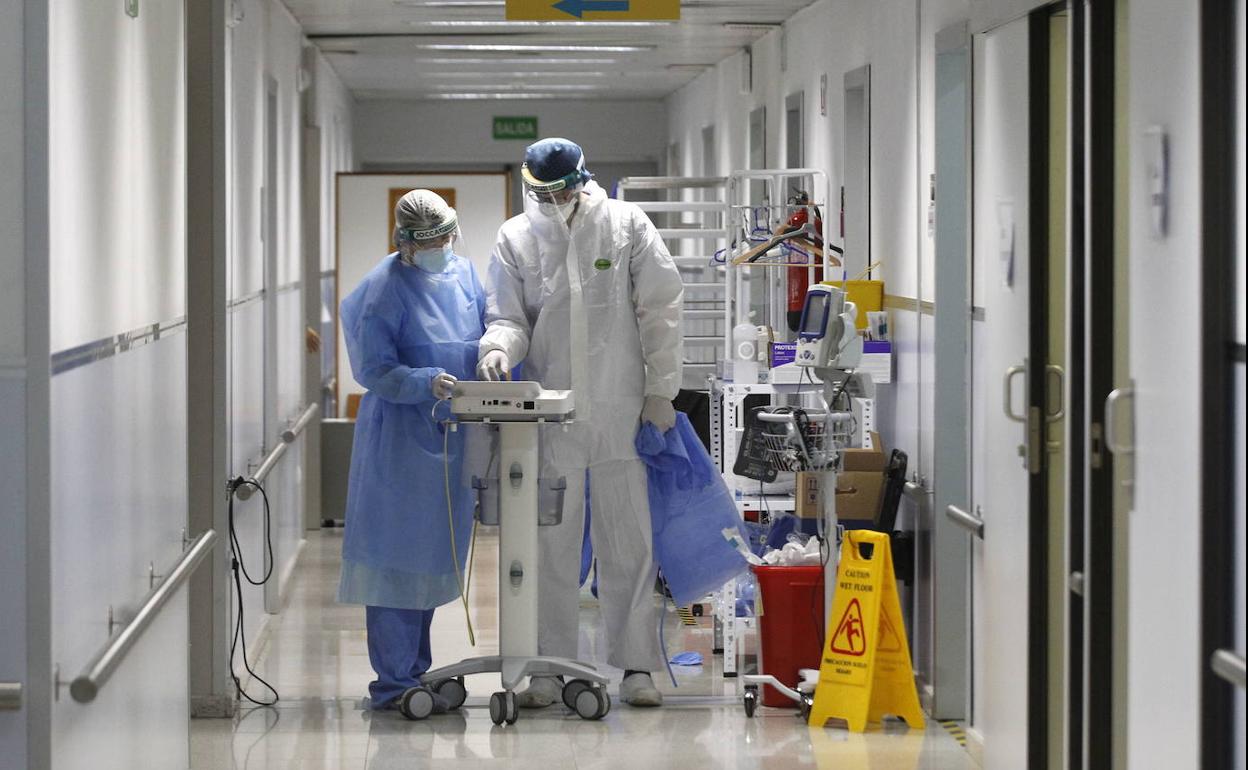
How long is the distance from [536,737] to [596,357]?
122 centimetres

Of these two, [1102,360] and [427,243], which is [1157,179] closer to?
[1102,360]

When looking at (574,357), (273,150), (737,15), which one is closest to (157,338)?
(574,357)

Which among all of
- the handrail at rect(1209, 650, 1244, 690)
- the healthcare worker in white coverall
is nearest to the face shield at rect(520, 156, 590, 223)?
the healthcare worker in white coverall

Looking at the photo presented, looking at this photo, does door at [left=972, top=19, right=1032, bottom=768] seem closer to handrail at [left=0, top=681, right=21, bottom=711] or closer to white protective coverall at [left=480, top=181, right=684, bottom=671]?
white protective coverall at [left=480, top=181, right=684, bottom=671]

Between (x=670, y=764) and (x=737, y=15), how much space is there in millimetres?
4510

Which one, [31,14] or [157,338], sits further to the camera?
[157,338]

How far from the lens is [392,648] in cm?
534

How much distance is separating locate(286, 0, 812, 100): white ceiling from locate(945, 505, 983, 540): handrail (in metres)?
2.51

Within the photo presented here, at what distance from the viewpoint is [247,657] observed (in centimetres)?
620

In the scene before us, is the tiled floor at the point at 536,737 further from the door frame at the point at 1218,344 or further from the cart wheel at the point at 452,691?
the door frame at the point at 1218,344

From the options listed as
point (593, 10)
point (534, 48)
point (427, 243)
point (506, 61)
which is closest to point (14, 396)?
point (427, 243)

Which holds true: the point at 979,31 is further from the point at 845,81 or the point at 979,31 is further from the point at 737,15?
the point at 737,15

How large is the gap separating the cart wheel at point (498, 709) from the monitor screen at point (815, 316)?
1.51 metres

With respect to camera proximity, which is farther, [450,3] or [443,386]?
[450,3]
